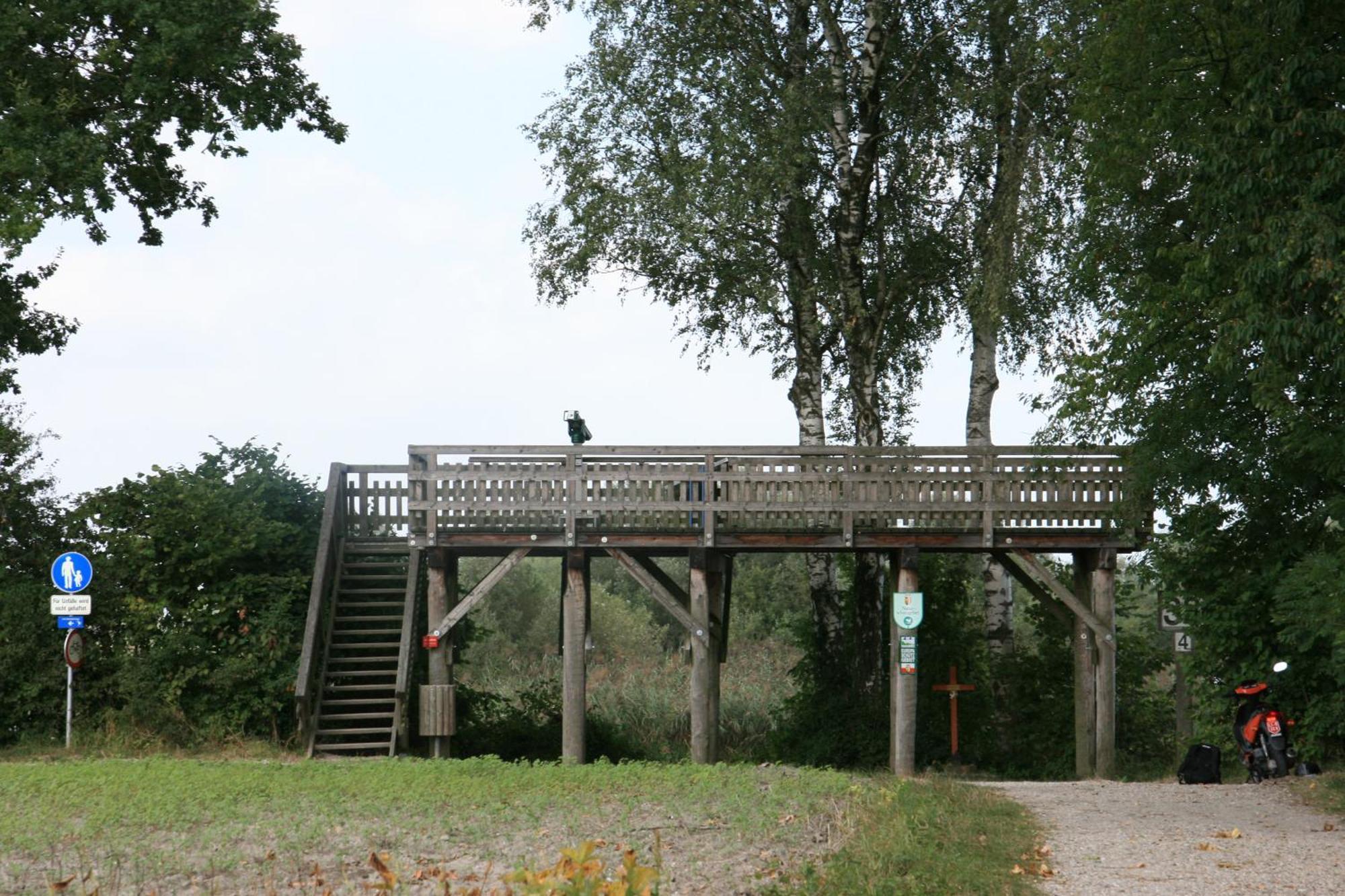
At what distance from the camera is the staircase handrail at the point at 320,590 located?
800 inches

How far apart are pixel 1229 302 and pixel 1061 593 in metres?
6.40

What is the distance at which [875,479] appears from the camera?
2081 cm

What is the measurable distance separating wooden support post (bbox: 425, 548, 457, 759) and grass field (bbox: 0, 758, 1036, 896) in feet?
11.8

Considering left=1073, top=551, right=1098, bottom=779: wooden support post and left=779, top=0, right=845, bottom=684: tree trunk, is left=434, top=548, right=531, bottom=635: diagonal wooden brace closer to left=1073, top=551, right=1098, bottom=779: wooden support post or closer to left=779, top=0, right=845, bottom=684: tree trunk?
left=779, top=0, right=845, bottom=684: tree trunk

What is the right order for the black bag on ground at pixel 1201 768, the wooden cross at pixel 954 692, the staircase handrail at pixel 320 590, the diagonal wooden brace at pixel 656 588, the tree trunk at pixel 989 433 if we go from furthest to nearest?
the tree trunk at pixel 989 433 < the wooden cross at pixel 954 692 < the diagonal wooden brace at pixel 656 588 < the staircase handrail at pixel 320 590 < the black bag on ground at pixel 1201 768

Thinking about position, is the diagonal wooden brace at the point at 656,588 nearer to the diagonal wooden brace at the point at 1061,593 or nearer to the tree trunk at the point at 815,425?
the tree trunk at the point at 815,425

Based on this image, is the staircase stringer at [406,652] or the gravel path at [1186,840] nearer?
the gravel path at [1186,840]

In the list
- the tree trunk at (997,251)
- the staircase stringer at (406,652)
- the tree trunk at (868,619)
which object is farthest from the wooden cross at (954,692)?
the staircase stringer at (406,652)

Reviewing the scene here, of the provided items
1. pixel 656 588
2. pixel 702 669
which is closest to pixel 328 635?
pixel 656 588

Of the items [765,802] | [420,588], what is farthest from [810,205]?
[765,802]

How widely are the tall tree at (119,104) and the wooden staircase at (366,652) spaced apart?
238 inches

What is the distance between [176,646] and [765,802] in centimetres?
1090

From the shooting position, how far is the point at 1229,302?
601 inches

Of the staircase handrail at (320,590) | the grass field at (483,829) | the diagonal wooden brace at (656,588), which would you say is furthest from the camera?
the diagonal wooden brace at (656,588)
